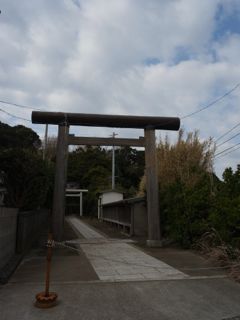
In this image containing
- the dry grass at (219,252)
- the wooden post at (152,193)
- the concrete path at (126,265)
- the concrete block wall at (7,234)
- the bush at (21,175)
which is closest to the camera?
the concrete path at (126,265)

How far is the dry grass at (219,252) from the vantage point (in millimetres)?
8380

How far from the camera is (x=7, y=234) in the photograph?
9.49 m

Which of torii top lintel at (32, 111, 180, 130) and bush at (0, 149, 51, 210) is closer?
bush at (0, 149, 51, 210)

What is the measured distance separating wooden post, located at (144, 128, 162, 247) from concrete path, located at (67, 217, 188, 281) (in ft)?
3.87

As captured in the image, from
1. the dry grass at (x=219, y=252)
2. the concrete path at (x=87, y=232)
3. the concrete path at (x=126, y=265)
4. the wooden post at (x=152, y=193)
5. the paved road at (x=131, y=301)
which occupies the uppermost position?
the wooden post at (x=152, y=193)

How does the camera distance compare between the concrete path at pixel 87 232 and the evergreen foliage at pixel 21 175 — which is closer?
the evergreen foliage at pixel 21 175

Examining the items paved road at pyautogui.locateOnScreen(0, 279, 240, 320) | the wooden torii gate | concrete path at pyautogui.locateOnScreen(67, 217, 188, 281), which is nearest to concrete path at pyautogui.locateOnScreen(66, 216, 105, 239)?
the wooden torii gate

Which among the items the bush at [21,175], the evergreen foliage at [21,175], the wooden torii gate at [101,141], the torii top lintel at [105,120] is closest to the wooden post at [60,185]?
the wooden torii gate at [101,141]

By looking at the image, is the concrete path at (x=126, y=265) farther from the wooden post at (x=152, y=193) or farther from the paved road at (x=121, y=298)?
the wooden post at (x=152, y=193)

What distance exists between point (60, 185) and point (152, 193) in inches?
146

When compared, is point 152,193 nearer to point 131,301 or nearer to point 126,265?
point 126,265

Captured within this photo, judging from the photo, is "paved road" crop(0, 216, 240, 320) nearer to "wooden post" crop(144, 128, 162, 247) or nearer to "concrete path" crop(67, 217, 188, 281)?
"concrete path" crop(67, 217, 188, 281)

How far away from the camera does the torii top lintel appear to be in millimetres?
14352

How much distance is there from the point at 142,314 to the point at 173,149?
17066 millimetres
